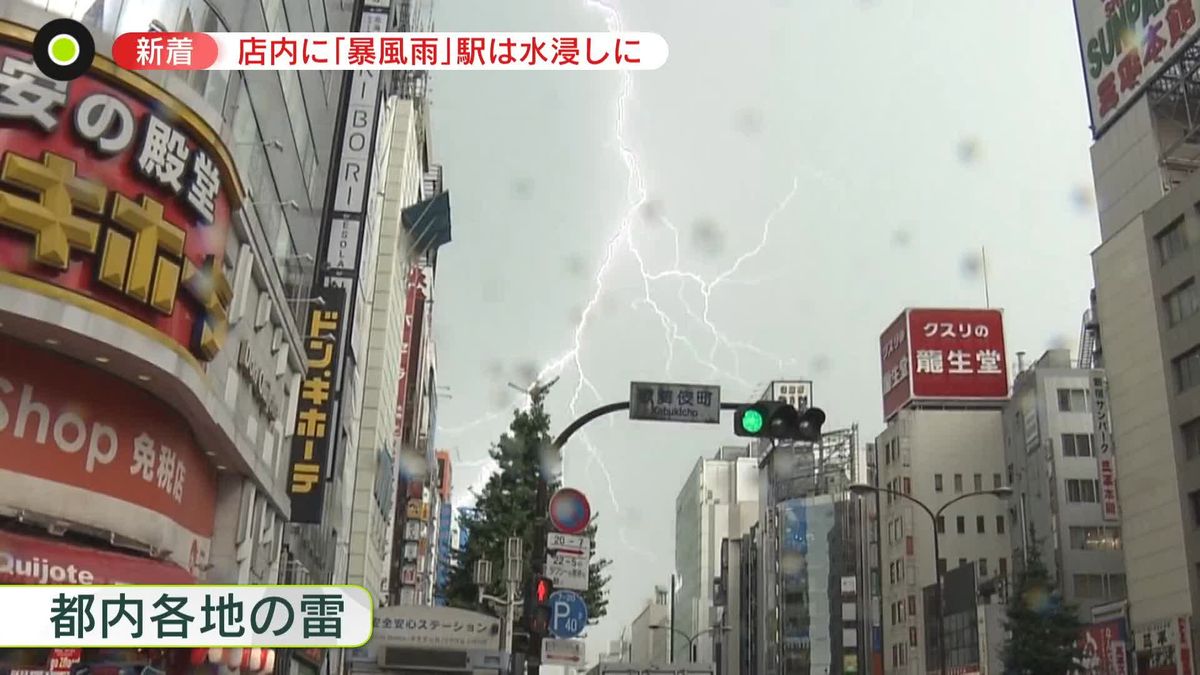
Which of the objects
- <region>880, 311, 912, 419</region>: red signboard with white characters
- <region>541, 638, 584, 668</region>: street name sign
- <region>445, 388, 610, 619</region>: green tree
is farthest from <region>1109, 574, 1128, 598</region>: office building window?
<region>541, 638, 584, 668</region>: street name sign

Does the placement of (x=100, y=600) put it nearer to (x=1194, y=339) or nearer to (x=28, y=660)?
(x=28, y=660)

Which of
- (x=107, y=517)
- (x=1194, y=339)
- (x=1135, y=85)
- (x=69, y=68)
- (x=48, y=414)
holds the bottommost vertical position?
(x=107, y=517)

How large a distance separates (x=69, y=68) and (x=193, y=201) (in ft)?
21.1

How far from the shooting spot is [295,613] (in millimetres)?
8516

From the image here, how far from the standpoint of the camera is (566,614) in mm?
11812

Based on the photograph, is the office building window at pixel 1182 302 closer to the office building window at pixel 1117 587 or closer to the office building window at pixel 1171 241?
the office building window at pixel 1171 241

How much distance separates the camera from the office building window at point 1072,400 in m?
58.4

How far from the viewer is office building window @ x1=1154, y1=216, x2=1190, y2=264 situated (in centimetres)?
4041

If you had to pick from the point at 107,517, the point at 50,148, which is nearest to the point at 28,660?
the point at 107,517

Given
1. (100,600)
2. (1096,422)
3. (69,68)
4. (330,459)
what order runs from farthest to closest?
(1096,422), (330,459), (100,600), (69,68)

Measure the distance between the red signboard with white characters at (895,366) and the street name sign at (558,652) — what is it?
214ft

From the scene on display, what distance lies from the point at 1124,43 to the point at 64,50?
4917 cm

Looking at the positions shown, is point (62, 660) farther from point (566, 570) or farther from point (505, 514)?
point (505, 514)

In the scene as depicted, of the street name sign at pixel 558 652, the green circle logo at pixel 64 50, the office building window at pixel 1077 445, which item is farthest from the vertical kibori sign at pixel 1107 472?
the green circle logo at pixel 64 50
